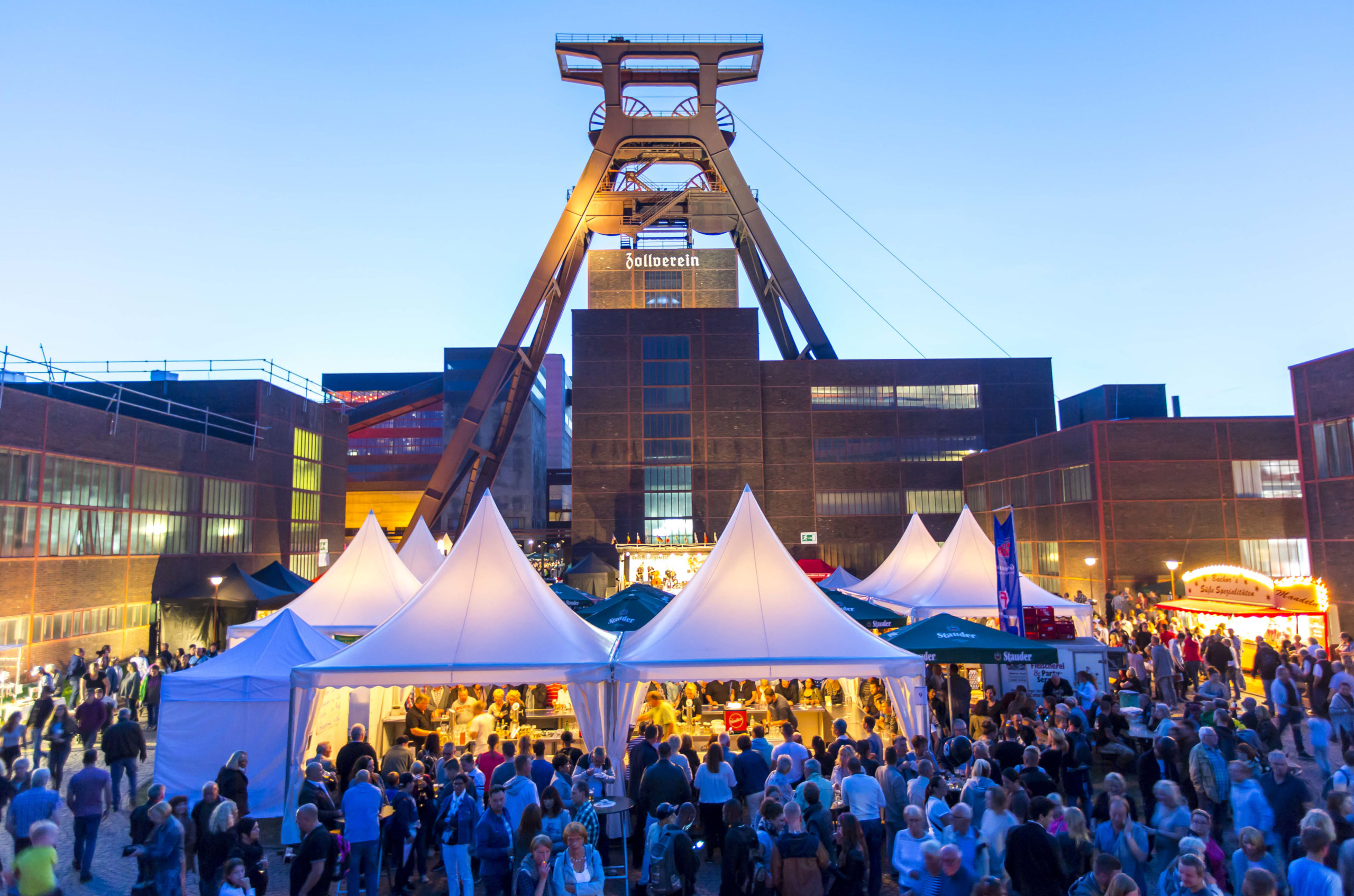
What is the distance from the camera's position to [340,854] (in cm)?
682

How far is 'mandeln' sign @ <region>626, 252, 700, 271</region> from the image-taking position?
209ft

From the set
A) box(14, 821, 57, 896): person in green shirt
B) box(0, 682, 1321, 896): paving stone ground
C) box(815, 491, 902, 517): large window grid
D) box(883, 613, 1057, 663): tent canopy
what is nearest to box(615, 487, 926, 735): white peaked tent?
box(883, 613, 1057, 663): tent canopy

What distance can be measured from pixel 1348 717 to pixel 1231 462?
21.6 meters

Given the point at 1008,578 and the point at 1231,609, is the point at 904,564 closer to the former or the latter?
the point at 1008,578

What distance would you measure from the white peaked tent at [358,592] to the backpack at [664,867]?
10.9 m

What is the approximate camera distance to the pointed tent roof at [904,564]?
72.2 ft

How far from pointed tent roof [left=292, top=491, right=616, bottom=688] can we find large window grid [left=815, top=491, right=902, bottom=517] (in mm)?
36415

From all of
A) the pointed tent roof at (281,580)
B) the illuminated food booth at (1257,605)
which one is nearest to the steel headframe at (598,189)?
the pointed tent roof at (281,580)

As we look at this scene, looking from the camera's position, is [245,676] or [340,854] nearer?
[340,854]

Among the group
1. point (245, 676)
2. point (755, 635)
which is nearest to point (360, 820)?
point (245, 676)

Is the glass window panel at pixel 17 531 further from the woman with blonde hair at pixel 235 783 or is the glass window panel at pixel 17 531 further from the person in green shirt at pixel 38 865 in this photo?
the person in green shirt at pixel 38 865

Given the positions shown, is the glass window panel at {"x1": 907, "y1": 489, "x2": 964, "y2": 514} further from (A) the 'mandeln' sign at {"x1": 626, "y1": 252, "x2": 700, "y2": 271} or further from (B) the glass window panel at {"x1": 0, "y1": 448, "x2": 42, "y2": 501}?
(B) the glass window panel at {"x1": 0, "y1": 448, "x2": 42, "y2": 501}

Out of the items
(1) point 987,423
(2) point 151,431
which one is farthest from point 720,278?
(2) point 151,431

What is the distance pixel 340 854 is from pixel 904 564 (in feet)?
59.6
